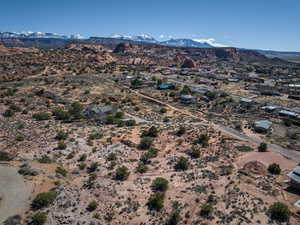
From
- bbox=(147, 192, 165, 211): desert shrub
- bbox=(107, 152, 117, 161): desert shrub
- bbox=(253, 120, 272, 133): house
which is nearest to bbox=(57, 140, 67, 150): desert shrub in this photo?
bbox=(107, 152, 117, 161): desert shrub

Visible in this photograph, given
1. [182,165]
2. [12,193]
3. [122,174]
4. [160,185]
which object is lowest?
[122,174]

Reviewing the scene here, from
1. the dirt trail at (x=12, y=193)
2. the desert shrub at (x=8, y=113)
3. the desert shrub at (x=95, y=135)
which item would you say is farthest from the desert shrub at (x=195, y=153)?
the desert shrub at (x=8, y=113)

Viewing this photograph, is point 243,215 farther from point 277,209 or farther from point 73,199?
point 73,199

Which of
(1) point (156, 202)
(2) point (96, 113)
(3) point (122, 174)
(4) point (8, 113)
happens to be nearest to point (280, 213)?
(1) point (156, 202)

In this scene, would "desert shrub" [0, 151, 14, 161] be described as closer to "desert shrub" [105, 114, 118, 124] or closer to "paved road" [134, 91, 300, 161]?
"desert shrub" [105, 114, 118, 124]

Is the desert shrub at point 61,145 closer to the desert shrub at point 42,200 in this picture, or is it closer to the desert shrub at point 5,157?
the desert shrub at point 5,157

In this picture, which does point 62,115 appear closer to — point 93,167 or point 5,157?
point 5,157
